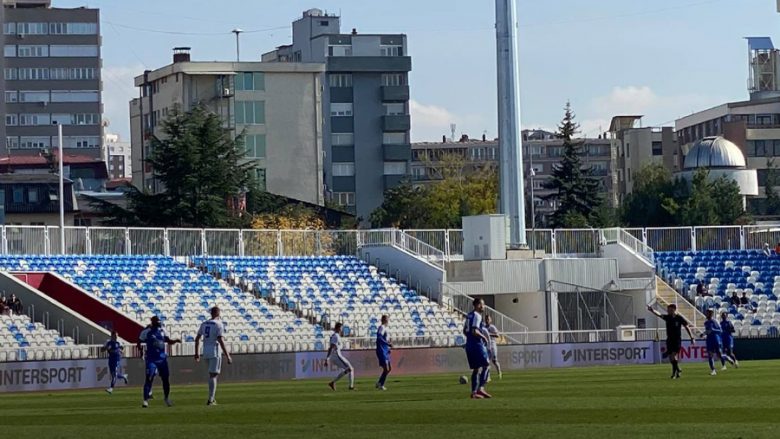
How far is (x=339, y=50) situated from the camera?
141500mm

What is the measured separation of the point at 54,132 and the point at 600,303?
10202 centimetres

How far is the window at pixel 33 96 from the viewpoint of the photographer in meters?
163

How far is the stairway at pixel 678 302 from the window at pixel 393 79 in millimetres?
70959

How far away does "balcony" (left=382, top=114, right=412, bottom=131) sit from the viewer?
459ft

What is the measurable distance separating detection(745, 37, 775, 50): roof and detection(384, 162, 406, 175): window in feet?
114

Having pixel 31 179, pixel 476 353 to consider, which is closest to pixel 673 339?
pixel 476 353

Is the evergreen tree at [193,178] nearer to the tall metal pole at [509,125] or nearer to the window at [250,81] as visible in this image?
the tall metal pole at [509,125]

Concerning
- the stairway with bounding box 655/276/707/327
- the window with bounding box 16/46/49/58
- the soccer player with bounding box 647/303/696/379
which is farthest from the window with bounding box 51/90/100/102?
the soccer player with bounding box 647/303/696/379

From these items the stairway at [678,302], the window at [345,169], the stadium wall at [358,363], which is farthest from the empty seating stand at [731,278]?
the window at [345,169]

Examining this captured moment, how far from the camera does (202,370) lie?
1938 inches

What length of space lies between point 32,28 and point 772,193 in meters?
77.0

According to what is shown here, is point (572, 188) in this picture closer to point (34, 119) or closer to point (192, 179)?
point (192, 179)

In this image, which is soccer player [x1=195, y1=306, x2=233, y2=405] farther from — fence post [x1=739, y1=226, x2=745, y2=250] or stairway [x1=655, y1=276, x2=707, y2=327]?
fence post [x1=739, y1=226, x2=745, y2=250]

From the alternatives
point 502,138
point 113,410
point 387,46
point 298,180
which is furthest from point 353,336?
point 387,46
